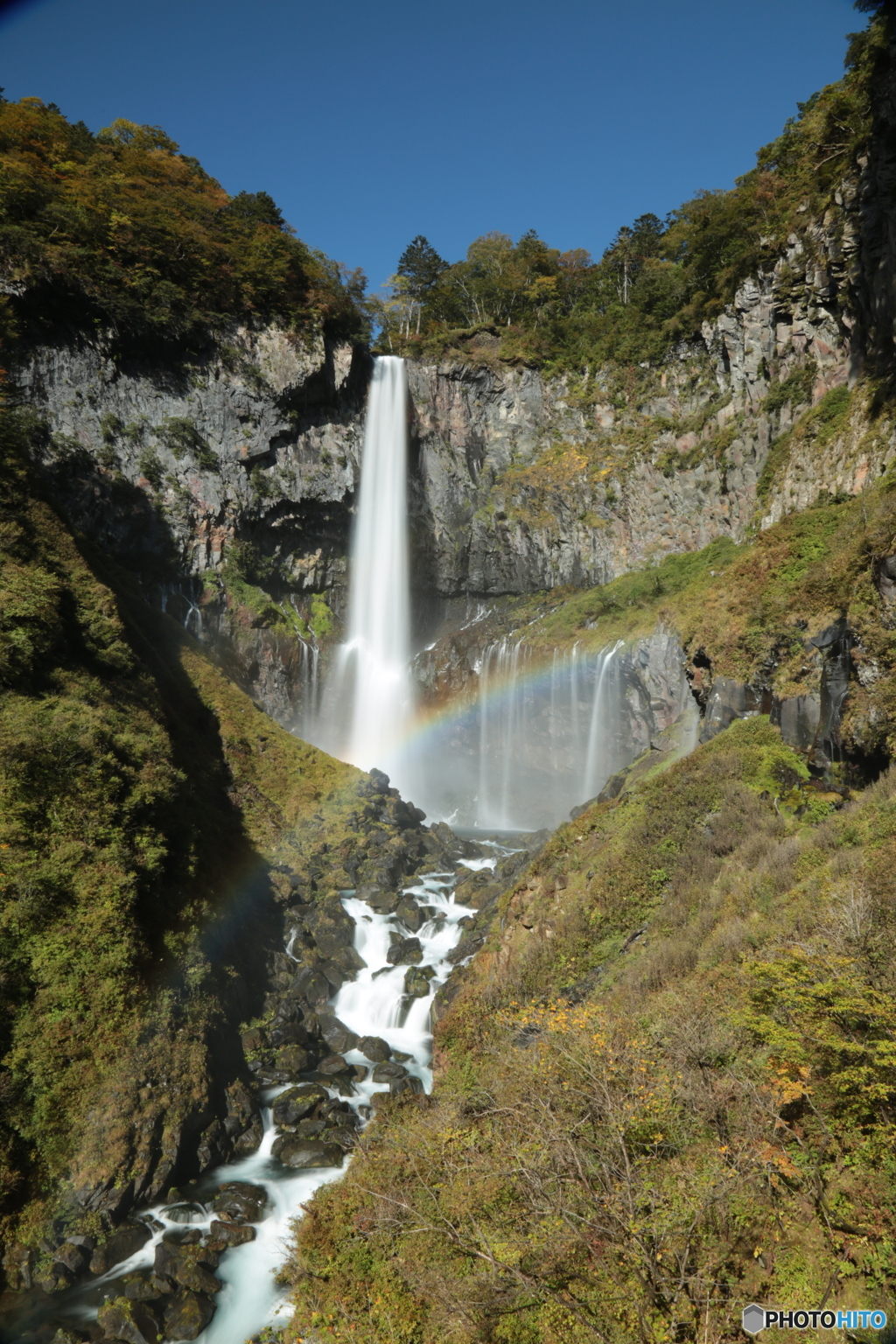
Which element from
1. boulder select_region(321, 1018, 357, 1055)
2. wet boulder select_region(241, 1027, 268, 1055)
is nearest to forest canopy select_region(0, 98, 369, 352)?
wet boulder select_region(241, 1027, 268, 1055)

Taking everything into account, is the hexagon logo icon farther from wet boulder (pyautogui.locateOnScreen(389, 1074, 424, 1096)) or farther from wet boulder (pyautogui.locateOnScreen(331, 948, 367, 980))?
wet boulder (pyautogui.locateOnScreen(331, 948, 367, 980))

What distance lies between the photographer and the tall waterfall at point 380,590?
1467 inches

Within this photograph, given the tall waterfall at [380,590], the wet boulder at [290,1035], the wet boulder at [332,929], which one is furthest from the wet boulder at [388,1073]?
the tall waterfall at [380,590]

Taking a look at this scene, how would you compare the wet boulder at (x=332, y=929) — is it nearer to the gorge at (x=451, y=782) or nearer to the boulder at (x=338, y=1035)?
the gorge at (x=451, y=782)

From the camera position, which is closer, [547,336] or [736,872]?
[736,872]

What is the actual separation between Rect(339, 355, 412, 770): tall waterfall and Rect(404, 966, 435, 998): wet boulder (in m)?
20.1

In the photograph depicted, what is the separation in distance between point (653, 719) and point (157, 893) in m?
21.1

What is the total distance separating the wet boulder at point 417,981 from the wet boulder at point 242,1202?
19.6ft

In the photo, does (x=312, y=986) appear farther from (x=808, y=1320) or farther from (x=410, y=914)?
(x=808, y=1320)

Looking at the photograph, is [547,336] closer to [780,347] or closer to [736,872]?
[780,347]

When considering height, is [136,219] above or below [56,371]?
above

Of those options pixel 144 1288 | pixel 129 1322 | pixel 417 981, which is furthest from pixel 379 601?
pixel 129 1322

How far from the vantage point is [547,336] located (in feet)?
137

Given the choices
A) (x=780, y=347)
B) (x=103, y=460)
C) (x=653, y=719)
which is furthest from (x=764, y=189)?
(x=103, y=460)
